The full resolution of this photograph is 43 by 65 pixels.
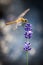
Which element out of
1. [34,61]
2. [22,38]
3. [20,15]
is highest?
[20,15]

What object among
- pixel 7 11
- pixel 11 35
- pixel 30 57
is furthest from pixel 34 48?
pixel 7 11

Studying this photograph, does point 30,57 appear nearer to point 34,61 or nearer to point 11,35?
point 34,61

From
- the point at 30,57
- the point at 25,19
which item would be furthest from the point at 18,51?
the point at 25,19

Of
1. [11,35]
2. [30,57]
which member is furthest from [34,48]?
[11,35]

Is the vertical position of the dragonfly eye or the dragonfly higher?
the dragonfly eye

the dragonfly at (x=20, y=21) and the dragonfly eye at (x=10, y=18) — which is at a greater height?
the dragonfly eye at (x=10, y=18)

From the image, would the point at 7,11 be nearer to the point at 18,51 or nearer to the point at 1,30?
the point at 1,30

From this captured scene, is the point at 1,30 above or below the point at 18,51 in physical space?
above

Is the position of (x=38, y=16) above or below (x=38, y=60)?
above

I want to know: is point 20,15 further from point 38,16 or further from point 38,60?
point 38,60
